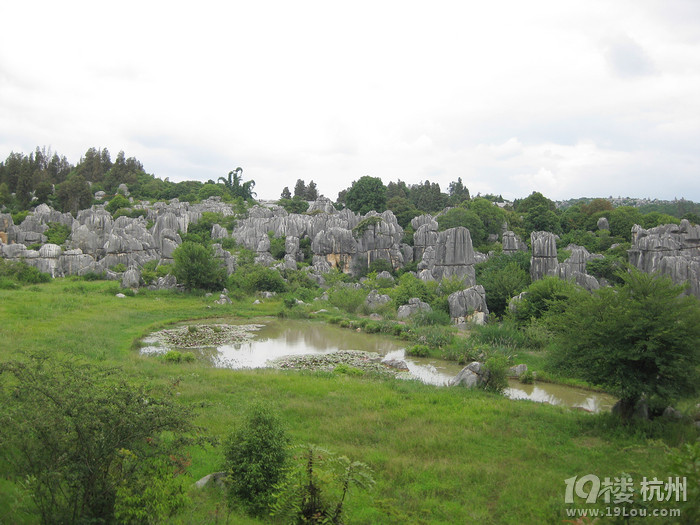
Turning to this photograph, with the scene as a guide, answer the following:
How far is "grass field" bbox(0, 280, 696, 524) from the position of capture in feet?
20.8

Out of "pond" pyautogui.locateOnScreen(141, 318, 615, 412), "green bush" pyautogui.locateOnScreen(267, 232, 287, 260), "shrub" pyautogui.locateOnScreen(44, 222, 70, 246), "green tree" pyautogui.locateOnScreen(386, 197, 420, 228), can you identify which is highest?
"green tree" pyautogui.locateOnScreen(386, 197, 420, 228)

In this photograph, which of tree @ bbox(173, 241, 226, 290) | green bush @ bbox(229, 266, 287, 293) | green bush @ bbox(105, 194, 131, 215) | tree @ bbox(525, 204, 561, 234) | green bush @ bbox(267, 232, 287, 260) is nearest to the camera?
tree @ bbox(173, 241, 226, 290)

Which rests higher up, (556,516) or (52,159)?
(52,159)

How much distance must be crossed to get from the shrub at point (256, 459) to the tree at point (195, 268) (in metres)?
29.4

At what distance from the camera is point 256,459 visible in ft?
20.7

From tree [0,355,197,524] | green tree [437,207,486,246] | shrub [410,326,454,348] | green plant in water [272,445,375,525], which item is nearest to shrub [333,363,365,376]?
shrub [410,326,454,348]

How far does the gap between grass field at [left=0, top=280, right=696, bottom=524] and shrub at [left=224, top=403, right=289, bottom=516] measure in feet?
1.03

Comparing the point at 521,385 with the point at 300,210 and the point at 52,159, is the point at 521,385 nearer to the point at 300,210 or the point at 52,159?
the point at 300,210

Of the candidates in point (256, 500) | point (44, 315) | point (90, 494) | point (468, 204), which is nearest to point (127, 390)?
point (90, 494)

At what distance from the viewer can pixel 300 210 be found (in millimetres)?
70812

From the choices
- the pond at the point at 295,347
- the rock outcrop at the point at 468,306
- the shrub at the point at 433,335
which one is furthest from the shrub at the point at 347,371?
the rock outcrop at the point at 468,306

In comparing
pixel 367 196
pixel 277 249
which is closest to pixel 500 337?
pixel 277 249

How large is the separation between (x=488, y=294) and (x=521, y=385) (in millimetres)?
13993

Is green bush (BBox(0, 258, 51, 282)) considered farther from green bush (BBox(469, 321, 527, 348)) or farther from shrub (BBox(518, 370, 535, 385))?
shrub (BBox(518, 370, 535, 385))
